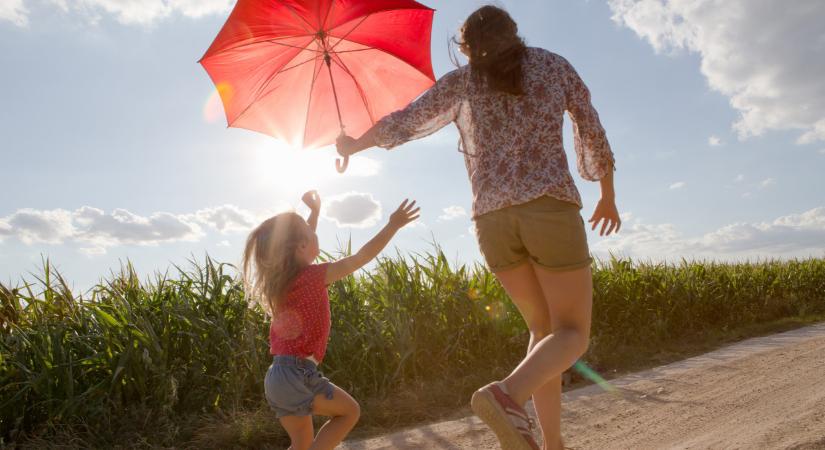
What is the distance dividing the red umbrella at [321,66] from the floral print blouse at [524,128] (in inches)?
55.4

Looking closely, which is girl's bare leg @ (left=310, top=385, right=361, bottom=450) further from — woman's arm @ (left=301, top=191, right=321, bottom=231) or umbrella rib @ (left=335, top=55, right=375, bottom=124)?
umbrella rib @ (left=335, top=55, right=375, bottom=124)

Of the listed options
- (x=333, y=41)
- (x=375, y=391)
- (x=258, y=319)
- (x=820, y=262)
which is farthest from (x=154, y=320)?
(x=820, y=262)

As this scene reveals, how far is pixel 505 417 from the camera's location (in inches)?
87.4

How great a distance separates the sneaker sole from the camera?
222cm

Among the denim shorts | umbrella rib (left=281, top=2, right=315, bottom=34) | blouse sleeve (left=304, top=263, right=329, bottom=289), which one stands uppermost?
umbrella rib (left=281, top=2, right=315, bottom=34)

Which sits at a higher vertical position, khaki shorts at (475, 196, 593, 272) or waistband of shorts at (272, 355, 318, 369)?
khaki shorts at (475, 196, 593, 272)

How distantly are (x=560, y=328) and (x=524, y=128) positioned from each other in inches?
31.8

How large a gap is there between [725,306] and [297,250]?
30.6 feet

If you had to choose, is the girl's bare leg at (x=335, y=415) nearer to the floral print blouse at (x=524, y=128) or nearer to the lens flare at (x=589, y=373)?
the floral print blouse at (x=524, y=128)

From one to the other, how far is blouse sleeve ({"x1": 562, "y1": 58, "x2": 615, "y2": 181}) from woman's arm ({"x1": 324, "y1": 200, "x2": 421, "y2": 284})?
78cm

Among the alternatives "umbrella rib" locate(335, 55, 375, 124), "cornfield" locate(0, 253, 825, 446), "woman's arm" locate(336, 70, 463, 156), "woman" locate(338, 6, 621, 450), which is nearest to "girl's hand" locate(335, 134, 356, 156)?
"woman's arm" locate(336, 70, 463, 156)

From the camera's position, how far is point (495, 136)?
250cm

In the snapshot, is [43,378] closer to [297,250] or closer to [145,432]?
[145,432]

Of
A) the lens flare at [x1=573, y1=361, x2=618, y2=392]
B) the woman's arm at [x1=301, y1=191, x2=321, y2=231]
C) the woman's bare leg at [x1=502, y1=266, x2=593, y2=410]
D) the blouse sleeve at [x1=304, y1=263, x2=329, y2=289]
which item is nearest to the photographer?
the woman's bare leg at [x1=502, y1=266, x2=593, y2=410]
